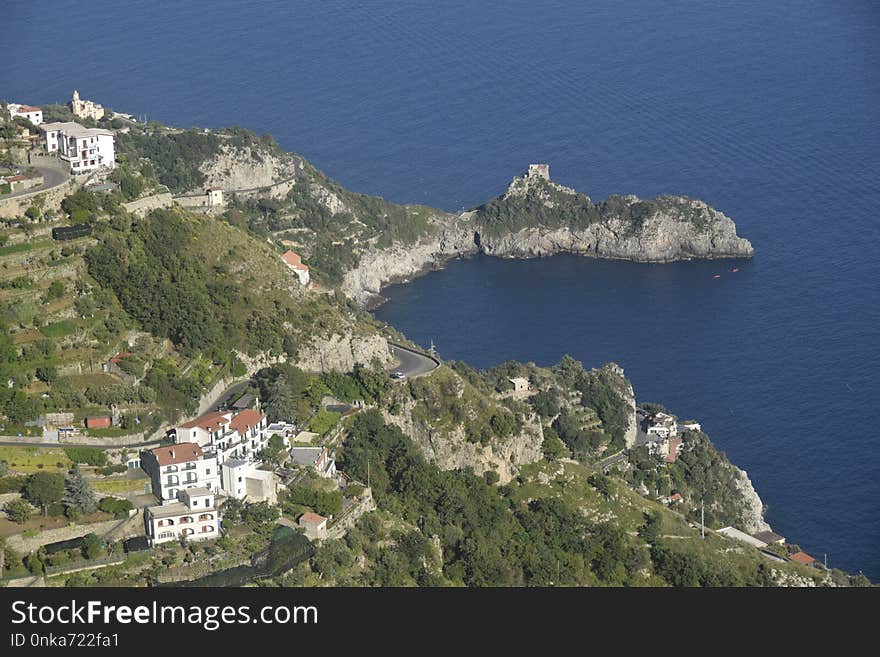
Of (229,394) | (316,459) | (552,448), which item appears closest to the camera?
(316,459)

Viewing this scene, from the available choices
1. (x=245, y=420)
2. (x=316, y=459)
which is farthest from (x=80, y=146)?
(x=316, y=459)

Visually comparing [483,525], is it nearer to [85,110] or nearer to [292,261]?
[292,261]

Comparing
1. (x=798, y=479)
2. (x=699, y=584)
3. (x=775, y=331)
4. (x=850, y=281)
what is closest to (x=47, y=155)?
(x=699, y=584)

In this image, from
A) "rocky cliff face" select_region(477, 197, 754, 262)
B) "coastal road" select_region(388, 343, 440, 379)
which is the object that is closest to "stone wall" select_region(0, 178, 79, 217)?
"coastal road" select_region(388, 343, 440, 379)

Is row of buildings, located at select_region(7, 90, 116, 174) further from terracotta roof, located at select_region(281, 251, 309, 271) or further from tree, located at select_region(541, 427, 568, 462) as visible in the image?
tree, located at select_region(541, 427, 568, 462)

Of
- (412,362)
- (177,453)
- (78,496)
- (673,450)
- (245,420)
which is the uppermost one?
(412,362)

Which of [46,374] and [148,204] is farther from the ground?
[148,204]
